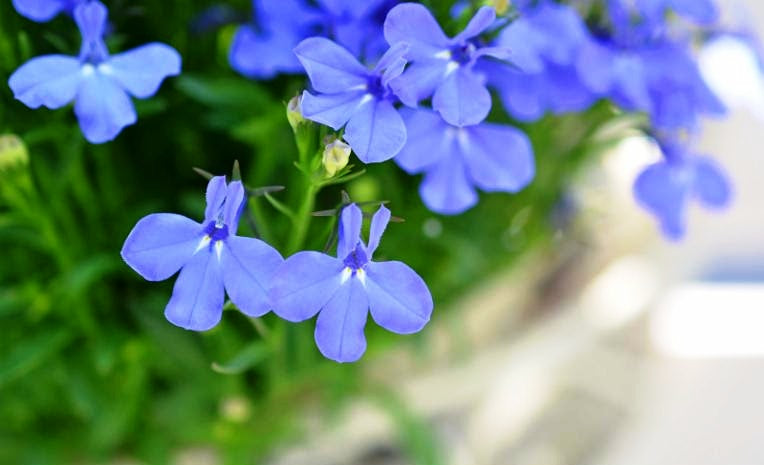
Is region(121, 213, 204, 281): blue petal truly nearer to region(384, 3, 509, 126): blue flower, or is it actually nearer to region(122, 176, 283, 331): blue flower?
region(122, 176, 283, 331): blue flower

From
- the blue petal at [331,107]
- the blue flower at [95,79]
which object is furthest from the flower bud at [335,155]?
the blue flower at [95,79]

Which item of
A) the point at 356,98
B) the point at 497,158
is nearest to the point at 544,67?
the point at 497,158

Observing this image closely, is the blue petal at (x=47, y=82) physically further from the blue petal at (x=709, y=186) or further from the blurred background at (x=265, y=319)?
the blue petal at (x=709, y=186)

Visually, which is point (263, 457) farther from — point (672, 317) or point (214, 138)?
point (672, 317)

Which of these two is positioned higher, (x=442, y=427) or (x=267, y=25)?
(x=267, y=25)

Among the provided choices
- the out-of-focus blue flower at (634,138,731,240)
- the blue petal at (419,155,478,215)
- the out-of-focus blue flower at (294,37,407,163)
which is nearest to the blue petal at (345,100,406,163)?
the out-of-focus blue flower at (294,37,407,163)

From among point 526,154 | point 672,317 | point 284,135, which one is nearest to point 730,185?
point 526,154
